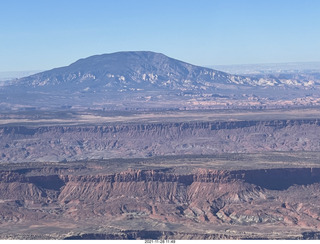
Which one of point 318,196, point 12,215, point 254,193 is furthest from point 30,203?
point 318,196

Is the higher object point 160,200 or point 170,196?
point 170,196

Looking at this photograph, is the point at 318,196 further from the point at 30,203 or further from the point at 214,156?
the point at 30,203

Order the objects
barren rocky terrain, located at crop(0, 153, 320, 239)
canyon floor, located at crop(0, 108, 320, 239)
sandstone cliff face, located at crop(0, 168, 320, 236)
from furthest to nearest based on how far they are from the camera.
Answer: sandstone cliff face, located at crop(0, 168, 320, 236) < canyon floor, located at crop(0, 108, 320, 239) < barren rocky terrain, located at crop(0, 153, 320, 239)

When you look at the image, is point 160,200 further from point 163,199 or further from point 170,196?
point 170,196

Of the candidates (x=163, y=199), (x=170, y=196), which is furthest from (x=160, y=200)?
(x=170, y=196)

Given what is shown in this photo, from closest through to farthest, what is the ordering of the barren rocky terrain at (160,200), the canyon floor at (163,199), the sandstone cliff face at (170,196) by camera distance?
1. the barren rocky terrain at (160,200)
2. the canyon floor at (163,199)
3. the sandstone cliff face at (170,196)

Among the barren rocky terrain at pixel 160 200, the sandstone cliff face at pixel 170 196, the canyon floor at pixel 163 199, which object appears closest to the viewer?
the barren rocky terrain at pixel 160 200

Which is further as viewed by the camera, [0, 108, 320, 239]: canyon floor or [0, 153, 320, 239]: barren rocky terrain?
[0, 108, 320, 239]: canyon floor

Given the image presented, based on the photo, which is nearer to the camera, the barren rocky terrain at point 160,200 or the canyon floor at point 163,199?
the barren rocky terrain at point 160,200
